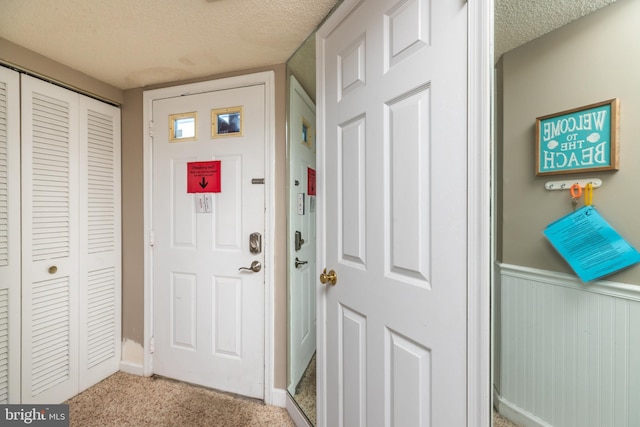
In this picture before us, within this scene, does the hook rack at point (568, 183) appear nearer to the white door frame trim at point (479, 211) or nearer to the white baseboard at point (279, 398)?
the white door frame trim at point (479, 211)

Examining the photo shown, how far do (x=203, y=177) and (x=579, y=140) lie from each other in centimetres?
189

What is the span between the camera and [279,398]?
160 centimetres

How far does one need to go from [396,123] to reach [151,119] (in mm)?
1811

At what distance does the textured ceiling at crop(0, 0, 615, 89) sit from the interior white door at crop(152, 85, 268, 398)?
9.4 inches

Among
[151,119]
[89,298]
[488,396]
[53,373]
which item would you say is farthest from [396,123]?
[53,373]

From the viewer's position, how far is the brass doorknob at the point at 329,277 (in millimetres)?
1129

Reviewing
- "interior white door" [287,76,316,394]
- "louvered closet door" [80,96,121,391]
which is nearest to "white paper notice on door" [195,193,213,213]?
"interior white door" [287,76,316,394]

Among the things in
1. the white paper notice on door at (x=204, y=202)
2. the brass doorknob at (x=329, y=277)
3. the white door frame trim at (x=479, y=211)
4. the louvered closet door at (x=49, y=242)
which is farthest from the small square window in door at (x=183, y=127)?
the white door frame trim at (x=479, y=211)

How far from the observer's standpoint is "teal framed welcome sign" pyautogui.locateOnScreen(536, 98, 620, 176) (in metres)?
0.89

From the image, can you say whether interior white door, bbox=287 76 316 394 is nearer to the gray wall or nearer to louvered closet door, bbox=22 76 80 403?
the gray wall

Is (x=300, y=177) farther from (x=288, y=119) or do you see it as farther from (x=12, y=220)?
(x=12, y=220)

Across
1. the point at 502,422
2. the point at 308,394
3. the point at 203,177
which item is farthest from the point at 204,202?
the point at 502,422

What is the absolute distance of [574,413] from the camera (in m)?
1.02

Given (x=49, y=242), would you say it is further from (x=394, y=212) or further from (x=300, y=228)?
(x=394, y=212)
